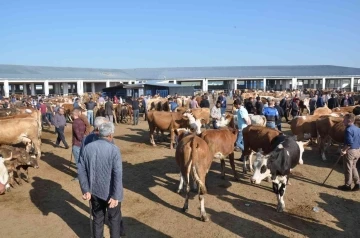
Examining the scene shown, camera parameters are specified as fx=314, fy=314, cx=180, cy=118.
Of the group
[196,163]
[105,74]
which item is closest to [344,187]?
[196,163]

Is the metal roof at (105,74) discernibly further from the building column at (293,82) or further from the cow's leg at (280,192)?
the cow's leg at (280,192)

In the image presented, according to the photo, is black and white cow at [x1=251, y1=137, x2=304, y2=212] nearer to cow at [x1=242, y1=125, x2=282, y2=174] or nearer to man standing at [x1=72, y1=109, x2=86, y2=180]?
cow at [x1=242, y1=125, x2=282, y2=174]

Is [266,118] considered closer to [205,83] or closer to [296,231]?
[296,231]

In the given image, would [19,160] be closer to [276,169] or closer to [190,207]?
[190,207]

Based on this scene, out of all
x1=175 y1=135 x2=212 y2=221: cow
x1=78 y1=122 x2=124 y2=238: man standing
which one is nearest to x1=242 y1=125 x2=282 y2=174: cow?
x1=175 y1=135 x2=212 y2=221: cow

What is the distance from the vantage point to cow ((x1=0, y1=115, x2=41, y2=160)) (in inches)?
414

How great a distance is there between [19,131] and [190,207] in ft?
23.4

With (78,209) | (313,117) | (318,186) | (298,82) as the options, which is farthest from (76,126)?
(298,82)

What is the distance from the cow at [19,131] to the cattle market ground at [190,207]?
169cm

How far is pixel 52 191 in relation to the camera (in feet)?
26.0

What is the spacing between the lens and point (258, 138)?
845 cm

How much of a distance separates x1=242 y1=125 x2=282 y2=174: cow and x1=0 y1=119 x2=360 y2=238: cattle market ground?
794 mm

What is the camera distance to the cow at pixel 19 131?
34.5 feet

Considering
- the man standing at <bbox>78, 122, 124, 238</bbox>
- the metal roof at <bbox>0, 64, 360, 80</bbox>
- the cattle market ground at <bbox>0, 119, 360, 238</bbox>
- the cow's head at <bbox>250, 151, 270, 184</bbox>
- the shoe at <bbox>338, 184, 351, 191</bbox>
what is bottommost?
the cattle market ground at <bbox>0, 119, 360, 238</bbox>
